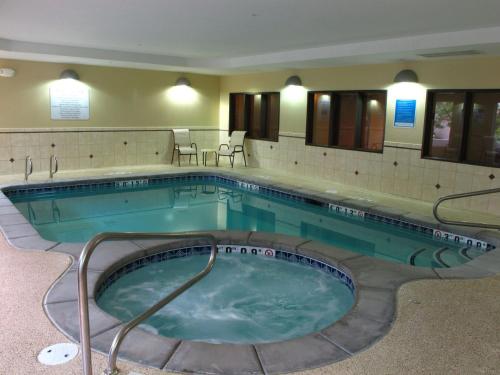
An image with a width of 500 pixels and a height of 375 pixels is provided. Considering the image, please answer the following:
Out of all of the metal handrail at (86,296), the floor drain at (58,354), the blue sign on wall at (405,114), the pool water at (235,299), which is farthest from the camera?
the blue sign on wall at (405,114)

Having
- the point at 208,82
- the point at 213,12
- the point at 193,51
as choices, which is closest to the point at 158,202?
the point at 193,51

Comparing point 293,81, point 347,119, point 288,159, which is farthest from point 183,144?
point 347,119

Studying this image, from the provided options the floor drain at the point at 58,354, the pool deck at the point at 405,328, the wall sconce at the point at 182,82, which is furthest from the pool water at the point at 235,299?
the wall sconce at the point at 182,82

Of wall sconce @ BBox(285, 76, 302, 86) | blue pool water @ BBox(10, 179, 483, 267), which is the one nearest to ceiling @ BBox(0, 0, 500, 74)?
wall sconce @ BBox(285, 76, 302, 86)

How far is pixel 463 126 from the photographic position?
6852 mm

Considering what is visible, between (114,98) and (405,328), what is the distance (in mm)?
8751

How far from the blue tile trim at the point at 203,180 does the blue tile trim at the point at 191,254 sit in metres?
2.17

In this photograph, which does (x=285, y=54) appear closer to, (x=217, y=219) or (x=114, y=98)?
(x=217, y=219)

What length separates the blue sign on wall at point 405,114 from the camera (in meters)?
7.41

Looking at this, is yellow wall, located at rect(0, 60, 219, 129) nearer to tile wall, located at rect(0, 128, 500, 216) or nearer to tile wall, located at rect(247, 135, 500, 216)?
tile wall, located at rect(0, 128, 500, 216)

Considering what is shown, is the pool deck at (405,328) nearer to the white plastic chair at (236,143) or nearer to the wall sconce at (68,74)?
the wall sconce at (68,74)

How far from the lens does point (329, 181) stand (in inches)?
352

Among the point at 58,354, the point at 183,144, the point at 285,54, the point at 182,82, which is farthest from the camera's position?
the point at 183,144

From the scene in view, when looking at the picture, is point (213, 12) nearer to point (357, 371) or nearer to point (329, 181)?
point (357, 371)
